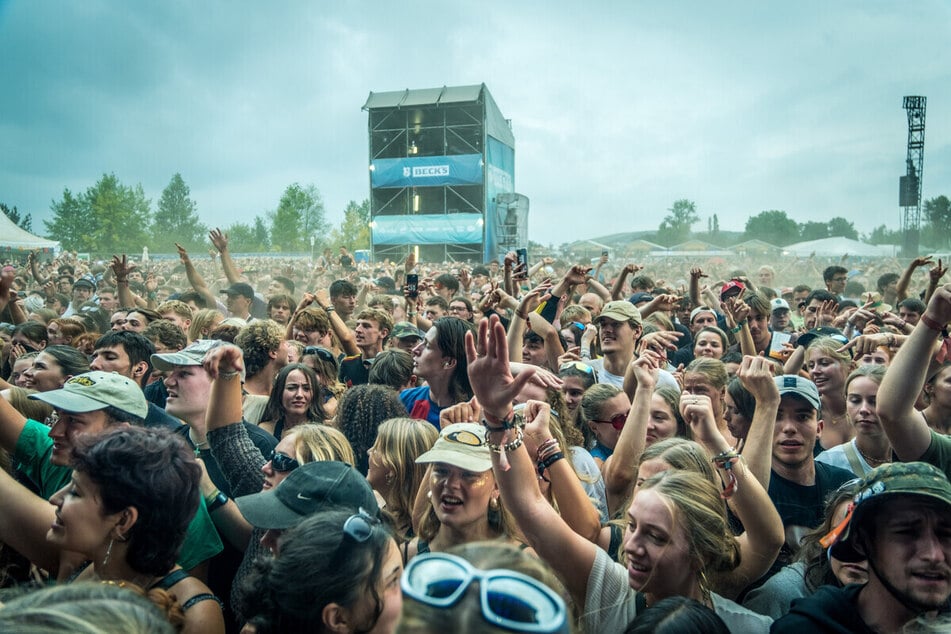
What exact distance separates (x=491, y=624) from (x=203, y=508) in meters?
1.77

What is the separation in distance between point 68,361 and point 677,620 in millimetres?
3992

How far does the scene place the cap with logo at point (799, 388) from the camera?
3.17 meters

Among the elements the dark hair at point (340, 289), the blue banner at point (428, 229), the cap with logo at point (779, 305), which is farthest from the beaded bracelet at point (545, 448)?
the blue banner at point (428, 229)

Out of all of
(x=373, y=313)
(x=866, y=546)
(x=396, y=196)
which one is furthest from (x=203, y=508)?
(x=396, y=196)

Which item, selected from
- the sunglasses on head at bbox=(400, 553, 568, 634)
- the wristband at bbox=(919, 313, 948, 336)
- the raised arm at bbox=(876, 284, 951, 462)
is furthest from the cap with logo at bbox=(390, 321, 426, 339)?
the sunglasses on head at bbox=(400, 553, 568, 634)

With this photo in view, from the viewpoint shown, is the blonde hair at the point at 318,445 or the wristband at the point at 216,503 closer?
the wristband at the point at 216,503

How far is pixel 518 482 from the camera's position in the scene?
2.23 metres

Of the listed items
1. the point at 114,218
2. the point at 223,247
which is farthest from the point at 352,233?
the point at 223,247

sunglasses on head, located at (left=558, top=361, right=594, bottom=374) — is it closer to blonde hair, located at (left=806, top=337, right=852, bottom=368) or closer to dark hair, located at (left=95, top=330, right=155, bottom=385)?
blonde hair, located at (left=806, top=337, right=852, bottom=368)

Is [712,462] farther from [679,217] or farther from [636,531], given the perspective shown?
[679,217]

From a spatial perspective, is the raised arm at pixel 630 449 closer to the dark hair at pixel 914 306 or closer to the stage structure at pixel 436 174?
the dark hair at pixel 914 306

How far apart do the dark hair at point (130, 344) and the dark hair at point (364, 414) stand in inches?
58.2

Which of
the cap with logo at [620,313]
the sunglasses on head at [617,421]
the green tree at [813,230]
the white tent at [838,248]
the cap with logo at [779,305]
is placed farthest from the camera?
the green tree at [813,230]

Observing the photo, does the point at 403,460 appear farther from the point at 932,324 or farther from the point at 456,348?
the point at 932,324
